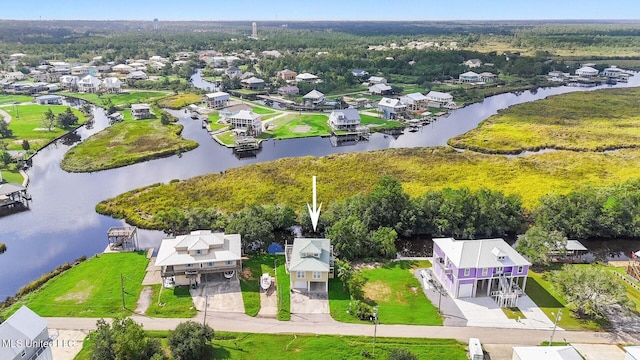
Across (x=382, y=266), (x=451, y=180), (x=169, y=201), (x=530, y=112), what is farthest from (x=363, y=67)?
(x=382, y=266)

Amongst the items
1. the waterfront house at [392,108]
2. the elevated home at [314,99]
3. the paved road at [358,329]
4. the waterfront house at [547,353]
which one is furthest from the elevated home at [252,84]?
the waterfront house at [547,353]

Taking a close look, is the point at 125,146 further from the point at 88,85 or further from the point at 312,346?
the point at 88,85

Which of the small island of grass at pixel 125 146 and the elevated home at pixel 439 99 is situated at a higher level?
the elevated home at pixel 439 99

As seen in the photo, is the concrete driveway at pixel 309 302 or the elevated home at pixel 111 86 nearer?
the concrete driveway at pixel 309 302

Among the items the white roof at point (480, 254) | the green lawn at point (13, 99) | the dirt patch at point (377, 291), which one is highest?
the green lawn at point (13, 99)

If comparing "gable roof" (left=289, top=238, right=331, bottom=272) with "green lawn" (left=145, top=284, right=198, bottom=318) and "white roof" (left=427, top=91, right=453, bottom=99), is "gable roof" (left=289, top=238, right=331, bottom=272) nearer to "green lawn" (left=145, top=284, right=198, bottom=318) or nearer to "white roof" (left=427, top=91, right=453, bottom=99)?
"green lawn" (left=145, top=284, right=198, bottom=318)

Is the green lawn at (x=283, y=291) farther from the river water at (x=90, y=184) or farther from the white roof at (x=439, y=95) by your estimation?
the white roof at (x=439, y=95)
